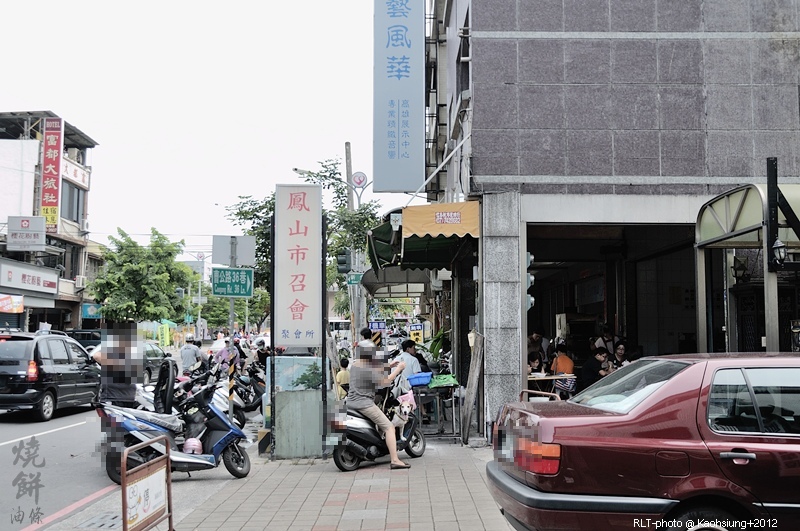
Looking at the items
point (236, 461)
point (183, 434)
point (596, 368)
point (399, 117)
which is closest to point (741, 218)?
point (596, 368)

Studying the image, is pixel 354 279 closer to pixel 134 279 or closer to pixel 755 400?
pixel 755 400

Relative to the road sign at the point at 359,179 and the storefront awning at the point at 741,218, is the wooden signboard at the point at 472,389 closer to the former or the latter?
the storefront awning at the point at 741,218

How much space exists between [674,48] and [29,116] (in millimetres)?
35455

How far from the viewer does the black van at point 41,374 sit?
14352 millimetres

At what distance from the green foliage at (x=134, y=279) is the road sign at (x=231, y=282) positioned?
26.4 metres

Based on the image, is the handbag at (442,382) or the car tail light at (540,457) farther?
the handbag at (442,382)

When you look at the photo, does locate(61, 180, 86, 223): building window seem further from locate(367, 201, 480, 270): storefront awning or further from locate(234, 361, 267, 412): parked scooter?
locate(367, 201, 480, 270): storefront awning

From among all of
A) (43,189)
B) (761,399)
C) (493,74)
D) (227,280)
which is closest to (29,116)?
(43,189)

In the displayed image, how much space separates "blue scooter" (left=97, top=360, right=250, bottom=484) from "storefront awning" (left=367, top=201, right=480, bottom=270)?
3845 millimetres

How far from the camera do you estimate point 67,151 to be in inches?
1715

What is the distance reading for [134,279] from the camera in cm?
3784

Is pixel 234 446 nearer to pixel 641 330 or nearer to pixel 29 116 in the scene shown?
pixel 641 330

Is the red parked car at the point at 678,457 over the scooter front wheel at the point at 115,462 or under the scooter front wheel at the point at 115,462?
over

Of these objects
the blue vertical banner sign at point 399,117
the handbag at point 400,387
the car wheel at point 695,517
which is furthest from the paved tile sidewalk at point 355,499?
the blue vertical banner sign at point 399,117
